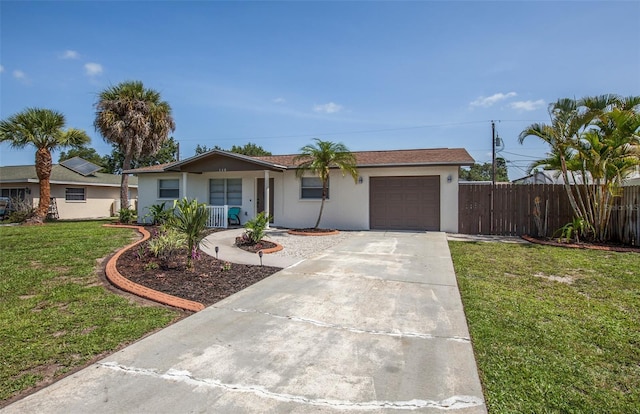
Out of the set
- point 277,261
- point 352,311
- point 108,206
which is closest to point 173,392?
point 352,311

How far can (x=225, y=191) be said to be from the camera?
16.2 meters

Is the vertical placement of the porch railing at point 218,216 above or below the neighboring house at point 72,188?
below

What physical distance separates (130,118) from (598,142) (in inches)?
823

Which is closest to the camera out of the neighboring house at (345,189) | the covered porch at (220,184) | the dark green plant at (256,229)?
the dark green plant at (256,229)

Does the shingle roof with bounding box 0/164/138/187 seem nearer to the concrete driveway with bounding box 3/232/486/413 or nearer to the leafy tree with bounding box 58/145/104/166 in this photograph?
the concrete driveway with bounding box 3/232/486/413

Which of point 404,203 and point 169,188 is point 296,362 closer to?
point 404,203

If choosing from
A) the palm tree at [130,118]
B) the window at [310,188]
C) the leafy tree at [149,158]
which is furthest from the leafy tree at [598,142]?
the leafy tree at [149,158]

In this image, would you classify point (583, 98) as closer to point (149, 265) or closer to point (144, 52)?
point (149, 265)

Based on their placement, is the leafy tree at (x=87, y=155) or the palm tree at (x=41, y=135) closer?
the palm tree at (x=41, y=135)

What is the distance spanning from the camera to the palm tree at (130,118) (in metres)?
18.8

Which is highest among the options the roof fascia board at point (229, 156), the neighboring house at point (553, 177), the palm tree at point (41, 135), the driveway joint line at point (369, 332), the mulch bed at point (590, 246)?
the palm tree at point (41, 135)

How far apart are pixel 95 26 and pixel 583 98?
1466 cm

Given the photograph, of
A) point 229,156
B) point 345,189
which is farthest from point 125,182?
point 345,189

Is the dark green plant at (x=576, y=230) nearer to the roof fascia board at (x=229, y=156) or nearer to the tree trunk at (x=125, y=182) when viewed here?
the roof fascia board at (x=229, y=156)
